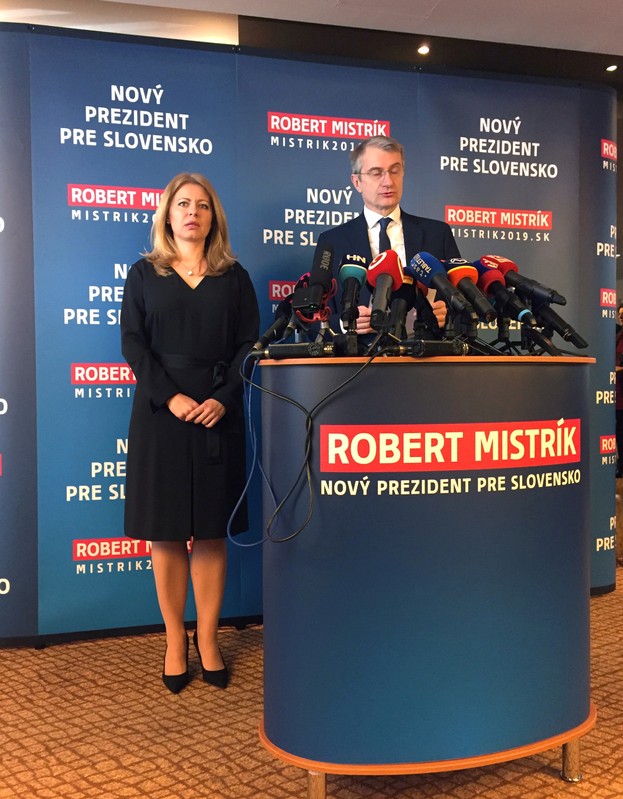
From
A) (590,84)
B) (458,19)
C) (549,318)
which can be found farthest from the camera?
(458,19)

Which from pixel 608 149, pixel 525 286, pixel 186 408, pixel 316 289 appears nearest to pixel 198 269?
pixel 186 408

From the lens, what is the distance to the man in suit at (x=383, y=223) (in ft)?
9.43

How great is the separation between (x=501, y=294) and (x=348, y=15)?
8.88ft

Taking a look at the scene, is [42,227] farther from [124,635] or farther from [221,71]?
[124,635]

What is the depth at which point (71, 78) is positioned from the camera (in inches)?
129

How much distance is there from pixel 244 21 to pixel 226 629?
2.99 m

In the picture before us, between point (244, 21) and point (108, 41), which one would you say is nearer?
point (108, 41)

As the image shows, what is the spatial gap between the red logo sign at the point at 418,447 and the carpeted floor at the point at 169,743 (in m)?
0.84

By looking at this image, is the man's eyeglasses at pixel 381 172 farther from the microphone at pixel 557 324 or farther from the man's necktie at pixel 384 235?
the microphone at pixel 557 324

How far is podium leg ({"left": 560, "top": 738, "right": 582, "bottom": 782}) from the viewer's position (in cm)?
205

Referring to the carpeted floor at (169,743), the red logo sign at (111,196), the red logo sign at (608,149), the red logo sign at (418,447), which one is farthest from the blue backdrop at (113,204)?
the red logo sign at (418,447)

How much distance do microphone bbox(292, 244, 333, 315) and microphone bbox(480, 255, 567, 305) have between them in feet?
1.43

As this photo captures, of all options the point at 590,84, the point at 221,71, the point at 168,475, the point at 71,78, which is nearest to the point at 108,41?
the point at 71,78

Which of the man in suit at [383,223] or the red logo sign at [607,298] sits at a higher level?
the man in suit at [383,223]
